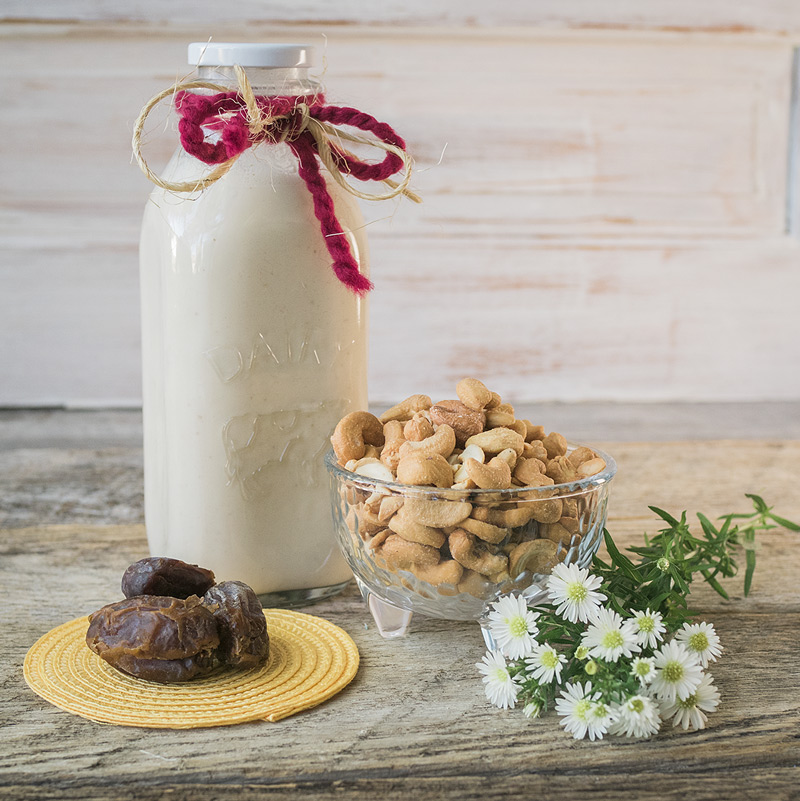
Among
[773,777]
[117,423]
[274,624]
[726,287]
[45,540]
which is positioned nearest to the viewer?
[773,777]

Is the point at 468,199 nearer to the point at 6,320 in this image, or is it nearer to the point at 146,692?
the point at 6,320

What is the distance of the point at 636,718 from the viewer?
0.50 metres

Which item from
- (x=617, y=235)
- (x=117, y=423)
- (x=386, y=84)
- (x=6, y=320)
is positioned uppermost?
(x=386, y=84)

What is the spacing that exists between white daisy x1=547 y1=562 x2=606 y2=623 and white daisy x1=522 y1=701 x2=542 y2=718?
5 cm

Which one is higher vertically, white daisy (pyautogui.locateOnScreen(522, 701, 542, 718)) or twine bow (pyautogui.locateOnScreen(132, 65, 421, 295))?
twine bow (pyautogui.locateOnScreen(132, 65, 421, 295))

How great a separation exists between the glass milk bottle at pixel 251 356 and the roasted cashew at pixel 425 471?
0.52ft

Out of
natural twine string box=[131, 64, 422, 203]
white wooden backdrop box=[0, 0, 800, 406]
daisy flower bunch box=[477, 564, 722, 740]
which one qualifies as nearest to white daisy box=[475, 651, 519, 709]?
daisy flower bunch box=[477, 564, 722, 740]

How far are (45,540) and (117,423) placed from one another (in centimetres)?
79

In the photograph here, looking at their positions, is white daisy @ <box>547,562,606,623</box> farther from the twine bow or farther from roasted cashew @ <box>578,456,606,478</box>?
the twine bow

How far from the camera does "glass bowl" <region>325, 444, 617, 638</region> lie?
567mm

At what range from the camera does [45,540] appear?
862 millimetres

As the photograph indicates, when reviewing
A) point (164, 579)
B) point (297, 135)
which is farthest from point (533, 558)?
point (297, 135)

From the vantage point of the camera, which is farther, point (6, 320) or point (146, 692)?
point (6, 320)

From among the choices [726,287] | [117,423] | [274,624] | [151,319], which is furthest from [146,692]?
[726,287]
